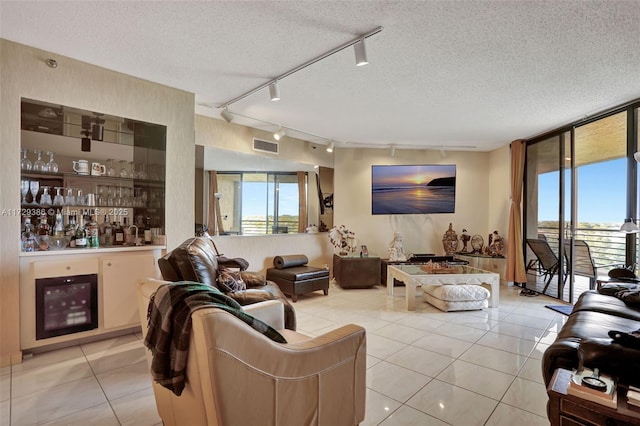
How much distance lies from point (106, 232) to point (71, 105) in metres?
1.30

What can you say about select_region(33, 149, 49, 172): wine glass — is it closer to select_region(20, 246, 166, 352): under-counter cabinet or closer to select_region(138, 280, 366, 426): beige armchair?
select_region(20, 246, 166, 352): under-counter cabinet

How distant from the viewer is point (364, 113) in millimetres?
4398

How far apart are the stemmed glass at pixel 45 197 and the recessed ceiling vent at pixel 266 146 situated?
2.74m

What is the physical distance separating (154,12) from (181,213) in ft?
6.78

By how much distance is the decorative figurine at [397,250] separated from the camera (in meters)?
6.00

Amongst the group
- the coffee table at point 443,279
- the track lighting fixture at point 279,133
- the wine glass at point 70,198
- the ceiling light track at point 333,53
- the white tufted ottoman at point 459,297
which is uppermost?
the ceiling light track at point 333,53

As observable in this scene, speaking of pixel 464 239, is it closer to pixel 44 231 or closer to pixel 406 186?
pixel 406 186

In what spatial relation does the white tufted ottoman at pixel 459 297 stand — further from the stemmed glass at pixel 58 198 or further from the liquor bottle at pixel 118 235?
the stemmed glass at pixel 58 198

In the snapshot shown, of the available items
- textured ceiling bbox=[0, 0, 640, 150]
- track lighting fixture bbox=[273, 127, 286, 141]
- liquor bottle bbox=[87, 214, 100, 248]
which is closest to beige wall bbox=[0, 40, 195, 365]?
textured ceiling bbox=[0, 0, 640, 150]

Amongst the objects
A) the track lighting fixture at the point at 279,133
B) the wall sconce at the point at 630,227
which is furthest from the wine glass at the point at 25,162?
the wall sconce at the point at 630,227

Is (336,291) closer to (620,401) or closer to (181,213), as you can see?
(181,213)

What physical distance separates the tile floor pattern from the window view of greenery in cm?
200

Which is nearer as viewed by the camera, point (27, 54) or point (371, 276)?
point (27, 54)

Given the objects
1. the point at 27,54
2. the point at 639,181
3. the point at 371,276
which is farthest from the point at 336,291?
the point at 27,54
